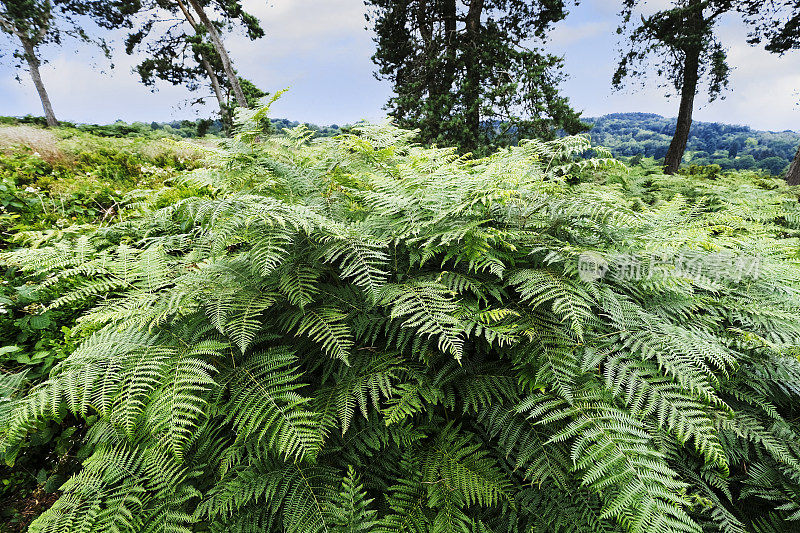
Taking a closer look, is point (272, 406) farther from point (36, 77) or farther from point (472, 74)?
point (36, 77)

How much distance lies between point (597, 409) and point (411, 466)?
0.73 metres

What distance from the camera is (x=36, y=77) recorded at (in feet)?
36.6

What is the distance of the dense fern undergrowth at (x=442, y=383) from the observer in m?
1.13

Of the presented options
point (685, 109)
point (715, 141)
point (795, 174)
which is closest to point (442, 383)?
point (795, 174)

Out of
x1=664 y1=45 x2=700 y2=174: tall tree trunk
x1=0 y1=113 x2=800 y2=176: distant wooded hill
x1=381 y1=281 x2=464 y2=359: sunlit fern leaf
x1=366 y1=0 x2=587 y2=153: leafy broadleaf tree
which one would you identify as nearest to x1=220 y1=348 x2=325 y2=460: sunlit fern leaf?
x1=381 y1=281 x2=464 y2=359: sunlit fern leaf

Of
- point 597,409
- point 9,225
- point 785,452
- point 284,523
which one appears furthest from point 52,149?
point 785,452

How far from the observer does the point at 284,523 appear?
1.14m

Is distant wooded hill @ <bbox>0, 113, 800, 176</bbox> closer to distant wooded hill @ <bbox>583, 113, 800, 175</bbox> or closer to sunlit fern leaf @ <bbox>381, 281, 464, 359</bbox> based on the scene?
distant wooded hill @ <bbox>583, 113, 800, 175</bbox>

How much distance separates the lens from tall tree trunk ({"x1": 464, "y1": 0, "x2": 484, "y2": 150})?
20.0ft

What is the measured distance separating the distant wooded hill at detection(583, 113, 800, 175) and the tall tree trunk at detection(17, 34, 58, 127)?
23.2m

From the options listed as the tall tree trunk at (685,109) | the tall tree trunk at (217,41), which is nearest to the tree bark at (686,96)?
the tall tree trunk at (685,109)

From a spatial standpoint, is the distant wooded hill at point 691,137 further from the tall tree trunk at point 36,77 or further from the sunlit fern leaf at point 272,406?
the sunlit fern leaf at point 272,406

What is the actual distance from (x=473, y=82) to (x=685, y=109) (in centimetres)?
560

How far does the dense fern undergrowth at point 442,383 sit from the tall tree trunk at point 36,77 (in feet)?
52.0
